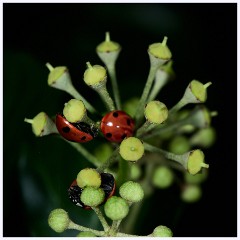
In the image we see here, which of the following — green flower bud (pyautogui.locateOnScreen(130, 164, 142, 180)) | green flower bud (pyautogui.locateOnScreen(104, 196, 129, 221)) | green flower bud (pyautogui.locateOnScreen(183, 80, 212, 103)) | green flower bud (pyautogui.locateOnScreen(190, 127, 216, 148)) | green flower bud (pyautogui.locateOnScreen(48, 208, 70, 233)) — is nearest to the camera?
green flower bud (pyautogui.locateOnScreen(104, 196, 129, 221))

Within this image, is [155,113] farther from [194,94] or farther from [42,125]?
[42,125]

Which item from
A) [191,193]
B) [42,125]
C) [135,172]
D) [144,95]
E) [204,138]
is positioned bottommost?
[191,193]

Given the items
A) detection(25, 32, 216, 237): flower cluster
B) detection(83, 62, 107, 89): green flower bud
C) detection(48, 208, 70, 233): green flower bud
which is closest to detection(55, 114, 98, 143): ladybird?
detection(25, 32, 216, 237): flower cluster

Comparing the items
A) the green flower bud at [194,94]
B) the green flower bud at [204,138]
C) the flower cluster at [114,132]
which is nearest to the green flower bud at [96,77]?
the flower cluster at [114,132]

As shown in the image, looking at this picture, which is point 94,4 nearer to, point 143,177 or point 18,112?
point 18,112

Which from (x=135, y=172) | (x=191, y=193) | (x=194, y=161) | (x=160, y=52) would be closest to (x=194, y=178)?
(x=191, y=193)

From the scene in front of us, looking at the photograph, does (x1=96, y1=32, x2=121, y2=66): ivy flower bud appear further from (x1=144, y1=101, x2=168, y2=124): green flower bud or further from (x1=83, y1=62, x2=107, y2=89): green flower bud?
(x1=144, y1=101, x2=168, y2=124): green flower bud
